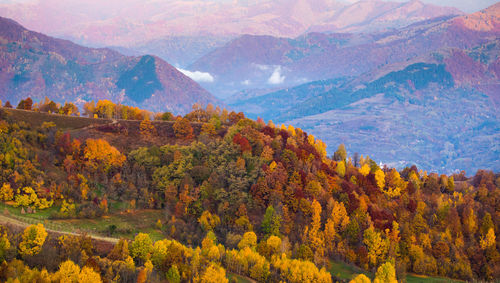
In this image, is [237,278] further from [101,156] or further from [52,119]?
[52,119]

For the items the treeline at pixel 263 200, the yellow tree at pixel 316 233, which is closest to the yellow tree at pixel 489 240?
the treeline at pixel 263 200

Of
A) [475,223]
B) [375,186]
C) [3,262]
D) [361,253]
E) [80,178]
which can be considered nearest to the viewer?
[3,262]

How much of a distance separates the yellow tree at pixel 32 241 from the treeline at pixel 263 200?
25.4 meters

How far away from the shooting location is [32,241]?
50.1m

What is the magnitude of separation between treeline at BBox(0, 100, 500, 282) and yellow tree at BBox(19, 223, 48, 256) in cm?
2539

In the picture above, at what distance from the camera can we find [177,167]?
99.8 meters

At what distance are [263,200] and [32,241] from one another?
5275 cm

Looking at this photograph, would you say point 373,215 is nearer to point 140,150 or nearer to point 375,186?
point 375,186

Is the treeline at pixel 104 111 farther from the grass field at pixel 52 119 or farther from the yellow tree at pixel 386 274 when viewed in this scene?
the yellow tree at pixel 386 274

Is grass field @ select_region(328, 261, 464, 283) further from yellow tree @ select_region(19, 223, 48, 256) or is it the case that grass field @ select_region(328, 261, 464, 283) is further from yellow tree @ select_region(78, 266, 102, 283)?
yellow tree @ select_region(19, 223, 48, 256)

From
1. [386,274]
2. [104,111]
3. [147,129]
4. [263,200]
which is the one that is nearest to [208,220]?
[263,200]

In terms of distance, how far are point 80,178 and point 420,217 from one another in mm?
79262

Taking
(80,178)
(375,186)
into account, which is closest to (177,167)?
(80,178)

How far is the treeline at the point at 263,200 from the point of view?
8019 cm
